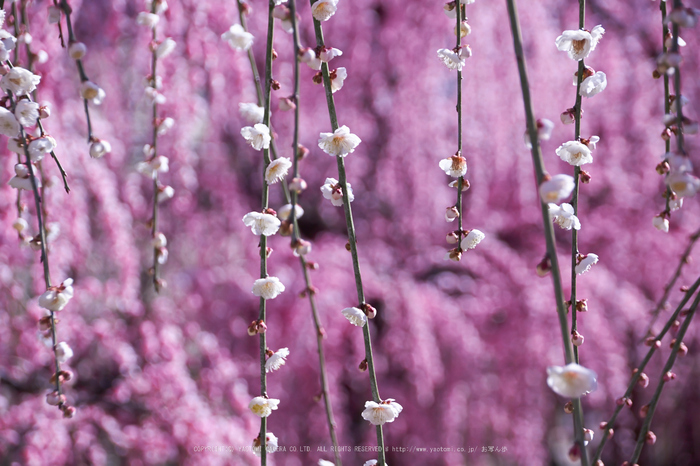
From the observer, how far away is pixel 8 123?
59 cm

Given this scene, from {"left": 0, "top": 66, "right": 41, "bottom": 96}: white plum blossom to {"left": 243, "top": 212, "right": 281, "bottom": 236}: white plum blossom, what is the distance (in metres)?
0.27

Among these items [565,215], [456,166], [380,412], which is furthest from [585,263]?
[380,412]

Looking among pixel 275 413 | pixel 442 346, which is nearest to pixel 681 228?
pixel 442 346

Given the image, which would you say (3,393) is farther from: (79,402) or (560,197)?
(560,197)

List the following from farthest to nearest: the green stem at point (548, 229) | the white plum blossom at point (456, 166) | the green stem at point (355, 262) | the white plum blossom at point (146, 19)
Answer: the white plum blossom at point (146, 19) < the white plum blossom at point (456, 166) < the green stem at point (355, 262) < the green stem at point (548, 229)

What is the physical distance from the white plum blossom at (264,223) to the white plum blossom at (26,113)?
26cm

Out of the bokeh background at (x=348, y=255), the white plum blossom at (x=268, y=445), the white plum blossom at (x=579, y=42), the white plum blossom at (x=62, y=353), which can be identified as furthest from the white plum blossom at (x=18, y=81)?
the bokeh background at (x=348, y=255)

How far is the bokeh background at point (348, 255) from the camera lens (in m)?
1.75

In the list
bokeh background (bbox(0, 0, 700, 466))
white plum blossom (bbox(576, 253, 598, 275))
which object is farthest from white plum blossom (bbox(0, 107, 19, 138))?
bokeh background (bbox(0, 0, 700, 466))

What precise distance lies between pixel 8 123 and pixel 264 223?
11.6 inches

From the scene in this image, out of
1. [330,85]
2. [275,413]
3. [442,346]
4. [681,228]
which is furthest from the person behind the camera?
[681,228]

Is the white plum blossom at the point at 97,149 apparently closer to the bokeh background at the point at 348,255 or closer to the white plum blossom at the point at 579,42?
the white plum blossom at the point at 579,42

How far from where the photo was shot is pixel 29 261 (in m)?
1.79

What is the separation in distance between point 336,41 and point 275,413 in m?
1.56
